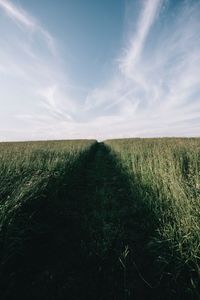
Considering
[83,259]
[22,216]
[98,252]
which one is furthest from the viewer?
[22,216]

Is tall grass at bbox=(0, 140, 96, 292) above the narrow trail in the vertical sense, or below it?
above

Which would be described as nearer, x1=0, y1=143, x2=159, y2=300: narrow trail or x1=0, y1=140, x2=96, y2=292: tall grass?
x1=0, y1=143, x2=159, y2=300: narrow trail

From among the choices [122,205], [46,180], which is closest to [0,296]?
[46,180]

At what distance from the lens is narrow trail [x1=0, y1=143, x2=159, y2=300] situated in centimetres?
270

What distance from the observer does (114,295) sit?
2.64m

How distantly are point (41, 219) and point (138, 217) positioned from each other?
2011 millimetres

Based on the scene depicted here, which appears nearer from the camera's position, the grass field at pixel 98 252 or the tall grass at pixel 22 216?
the grass field at pixel 98 252

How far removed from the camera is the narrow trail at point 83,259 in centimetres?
270

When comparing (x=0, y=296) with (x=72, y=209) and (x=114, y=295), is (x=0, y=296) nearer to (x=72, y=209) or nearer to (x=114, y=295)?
(x=114, y=295)

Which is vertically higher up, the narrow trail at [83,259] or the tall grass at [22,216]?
the tall grass at [22,216]

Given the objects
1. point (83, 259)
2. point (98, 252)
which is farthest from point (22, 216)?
point (98, 252)

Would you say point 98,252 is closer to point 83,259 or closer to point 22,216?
point 83,259

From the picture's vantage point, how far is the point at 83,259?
10.9 ft

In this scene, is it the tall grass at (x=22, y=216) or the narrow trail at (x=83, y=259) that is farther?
the tall grass at (x=22, y=216)
